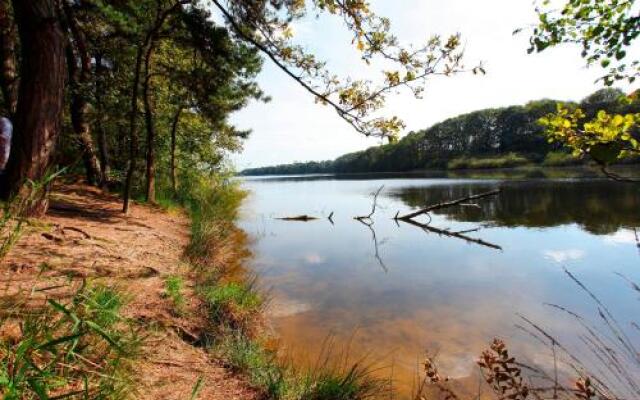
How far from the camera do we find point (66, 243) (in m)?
5.96

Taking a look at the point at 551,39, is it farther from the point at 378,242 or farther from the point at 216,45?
the point at 378,242

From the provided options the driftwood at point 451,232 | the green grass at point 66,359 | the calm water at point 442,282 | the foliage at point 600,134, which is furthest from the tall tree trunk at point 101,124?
the driftwood at point 451,232

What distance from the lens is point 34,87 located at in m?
5.93

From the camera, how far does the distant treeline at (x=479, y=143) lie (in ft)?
263

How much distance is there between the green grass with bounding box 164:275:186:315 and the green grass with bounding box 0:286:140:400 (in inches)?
55.3

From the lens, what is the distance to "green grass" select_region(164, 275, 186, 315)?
4.79 m

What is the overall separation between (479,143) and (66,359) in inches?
4311

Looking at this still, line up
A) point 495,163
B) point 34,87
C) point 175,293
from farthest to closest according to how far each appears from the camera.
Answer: point 495,163 < point 34,87 < point 175,293

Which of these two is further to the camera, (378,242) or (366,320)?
(378,242)

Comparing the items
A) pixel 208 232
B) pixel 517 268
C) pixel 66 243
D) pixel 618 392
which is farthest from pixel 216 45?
pixel 618 392

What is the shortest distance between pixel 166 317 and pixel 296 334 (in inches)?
91.8

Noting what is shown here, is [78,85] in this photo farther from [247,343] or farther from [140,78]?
[247,343]

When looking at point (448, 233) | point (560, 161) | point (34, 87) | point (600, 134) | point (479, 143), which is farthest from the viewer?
point (479, 143)

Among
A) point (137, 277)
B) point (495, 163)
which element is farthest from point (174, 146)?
point (495, 163)
